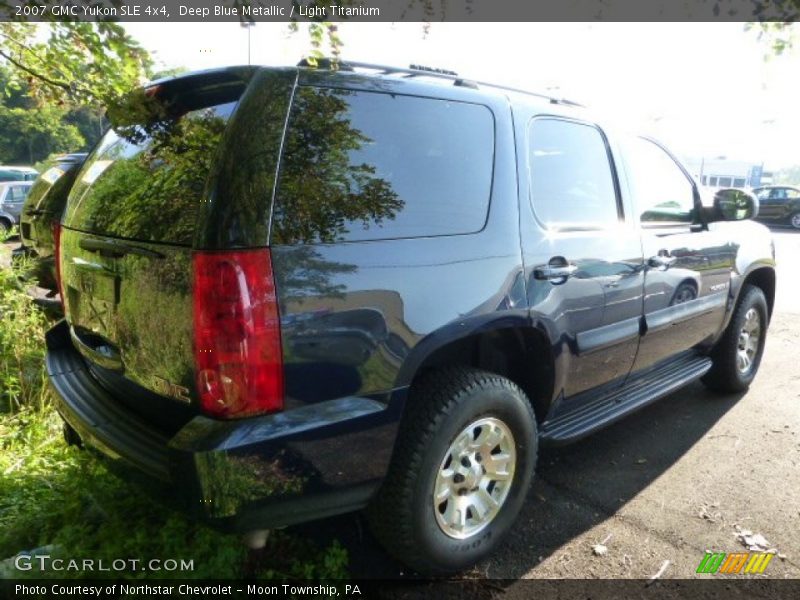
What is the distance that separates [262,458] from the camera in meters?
1.81

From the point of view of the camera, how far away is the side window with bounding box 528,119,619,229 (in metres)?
2.77

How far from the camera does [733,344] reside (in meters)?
4.38

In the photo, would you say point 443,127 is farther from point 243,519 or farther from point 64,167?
point 64,167

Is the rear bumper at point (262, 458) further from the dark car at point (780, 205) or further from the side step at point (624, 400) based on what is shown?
the dark car at point (780, 205)

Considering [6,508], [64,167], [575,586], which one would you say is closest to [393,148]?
[575,586]

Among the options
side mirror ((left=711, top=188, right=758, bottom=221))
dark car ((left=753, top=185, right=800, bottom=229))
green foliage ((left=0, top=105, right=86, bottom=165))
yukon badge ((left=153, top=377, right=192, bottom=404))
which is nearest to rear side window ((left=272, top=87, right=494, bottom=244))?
yukon badge ((left=153, top=377, right=192, bottom=404))

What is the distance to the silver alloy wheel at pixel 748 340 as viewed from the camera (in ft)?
14.8

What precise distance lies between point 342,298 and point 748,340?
4016mm

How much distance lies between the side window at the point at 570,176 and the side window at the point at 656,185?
0.26m

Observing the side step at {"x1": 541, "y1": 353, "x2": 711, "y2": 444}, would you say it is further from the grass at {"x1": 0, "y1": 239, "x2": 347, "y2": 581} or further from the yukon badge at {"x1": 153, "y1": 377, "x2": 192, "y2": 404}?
the yukon badge at {"x1": 153, "y1": 377, "x2": 192, "y2": 404}

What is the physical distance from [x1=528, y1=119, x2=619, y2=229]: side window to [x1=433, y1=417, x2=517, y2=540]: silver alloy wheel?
39.9 inches

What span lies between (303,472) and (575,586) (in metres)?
1.32

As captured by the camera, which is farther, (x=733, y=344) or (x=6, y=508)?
(x=733, y=344)

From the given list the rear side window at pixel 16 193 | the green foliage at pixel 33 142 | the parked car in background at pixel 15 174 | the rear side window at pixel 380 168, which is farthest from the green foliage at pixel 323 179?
the green foliage at pixel 33 142
